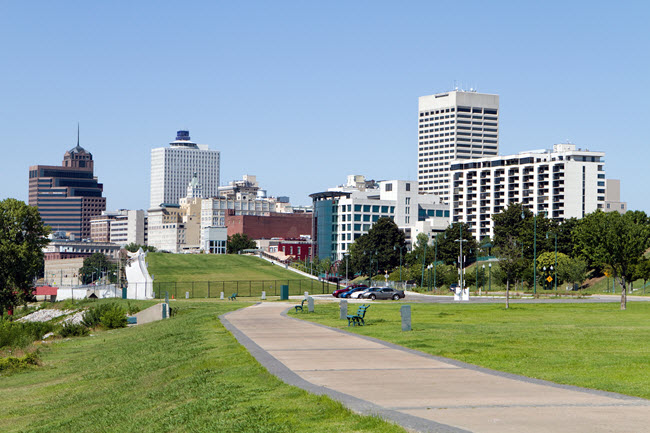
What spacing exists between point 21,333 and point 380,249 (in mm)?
129109

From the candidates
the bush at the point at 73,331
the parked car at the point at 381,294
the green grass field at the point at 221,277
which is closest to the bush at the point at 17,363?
the bush at the point at 73,331

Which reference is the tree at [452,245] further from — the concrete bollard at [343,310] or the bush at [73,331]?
the concrete bollard at [343,310]

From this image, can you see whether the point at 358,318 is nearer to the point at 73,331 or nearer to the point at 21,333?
the point at 73,331

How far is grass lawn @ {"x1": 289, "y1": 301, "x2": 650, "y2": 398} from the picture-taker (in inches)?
747

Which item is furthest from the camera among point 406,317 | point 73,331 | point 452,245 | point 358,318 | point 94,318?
point 452,245

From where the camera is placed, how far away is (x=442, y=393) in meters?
16.2

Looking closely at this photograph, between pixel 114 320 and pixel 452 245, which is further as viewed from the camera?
pixel 452 245

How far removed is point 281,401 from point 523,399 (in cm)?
452

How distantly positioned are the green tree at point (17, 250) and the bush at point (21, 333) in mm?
42888

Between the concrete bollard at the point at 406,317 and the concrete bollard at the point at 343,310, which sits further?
the concrete bollard at the point at 343,310

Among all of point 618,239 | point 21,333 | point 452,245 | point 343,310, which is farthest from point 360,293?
point 452,245

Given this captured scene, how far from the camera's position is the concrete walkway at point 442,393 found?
12820mm

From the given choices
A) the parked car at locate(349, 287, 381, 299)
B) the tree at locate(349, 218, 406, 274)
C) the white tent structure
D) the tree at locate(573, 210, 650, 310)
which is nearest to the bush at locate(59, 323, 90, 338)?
the tree at locate(573, 210, 650, 310)

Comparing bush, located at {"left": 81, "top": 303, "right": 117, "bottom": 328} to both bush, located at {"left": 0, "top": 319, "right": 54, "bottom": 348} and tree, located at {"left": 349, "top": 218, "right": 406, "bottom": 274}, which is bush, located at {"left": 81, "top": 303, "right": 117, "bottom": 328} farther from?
tree, located at {"left": 349, "top": 218, "right": 406, "bottom": 274}
